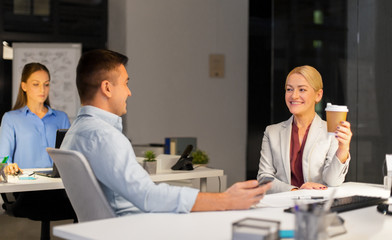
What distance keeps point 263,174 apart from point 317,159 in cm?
33

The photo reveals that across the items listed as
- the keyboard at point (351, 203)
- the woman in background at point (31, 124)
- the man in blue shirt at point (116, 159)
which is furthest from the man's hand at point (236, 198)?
the woman in background at point (31, 124)

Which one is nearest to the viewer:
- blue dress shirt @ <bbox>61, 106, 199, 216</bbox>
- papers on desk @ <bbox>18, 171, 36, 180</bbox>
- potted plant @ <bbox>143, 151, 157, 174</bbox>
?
blue dress shirt @ <bbox>61, 106, 199, 216</bbox>

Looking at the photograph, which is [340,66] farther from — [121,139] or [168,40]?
[121,139]

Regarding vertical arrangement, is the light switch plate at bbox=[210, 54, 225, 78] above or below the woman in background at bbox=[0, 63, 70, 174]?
above

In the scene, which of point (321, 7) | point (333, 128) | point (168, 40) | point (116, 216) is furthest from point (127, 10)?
point (116, 216)

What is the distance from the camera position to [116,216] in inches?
80.8

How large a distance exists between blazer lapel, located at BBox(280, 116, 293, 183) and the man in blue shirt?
1143mm

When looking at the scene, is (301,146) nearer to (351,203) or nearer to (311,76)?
(311,76)

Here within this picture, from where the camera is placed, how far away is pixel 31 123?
4691 millimetres

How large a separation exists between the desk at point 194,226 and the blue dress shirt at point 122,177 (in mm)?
51

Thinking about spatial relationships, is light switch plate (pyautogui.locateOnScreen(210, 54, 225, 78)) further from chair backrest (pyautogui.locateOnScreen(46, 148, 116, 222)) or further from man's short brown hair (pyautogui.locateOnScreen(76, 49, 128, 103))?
chair backrest (pyautogui.locateOnScreen(46, 148, 116, 222))

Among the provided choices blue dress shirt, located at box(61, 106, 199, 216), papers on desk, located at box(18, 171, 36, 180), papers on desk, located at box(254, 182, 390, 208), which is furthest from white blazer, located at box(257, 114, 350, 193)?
papers on desk, located at box(18, 171, 36, 180)

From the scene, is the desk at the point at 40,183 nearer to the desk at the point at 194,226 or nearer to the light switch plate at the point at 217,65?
the desk at the point at 194,226

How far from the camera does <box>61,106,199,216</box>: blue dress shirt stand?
6.44 ft
